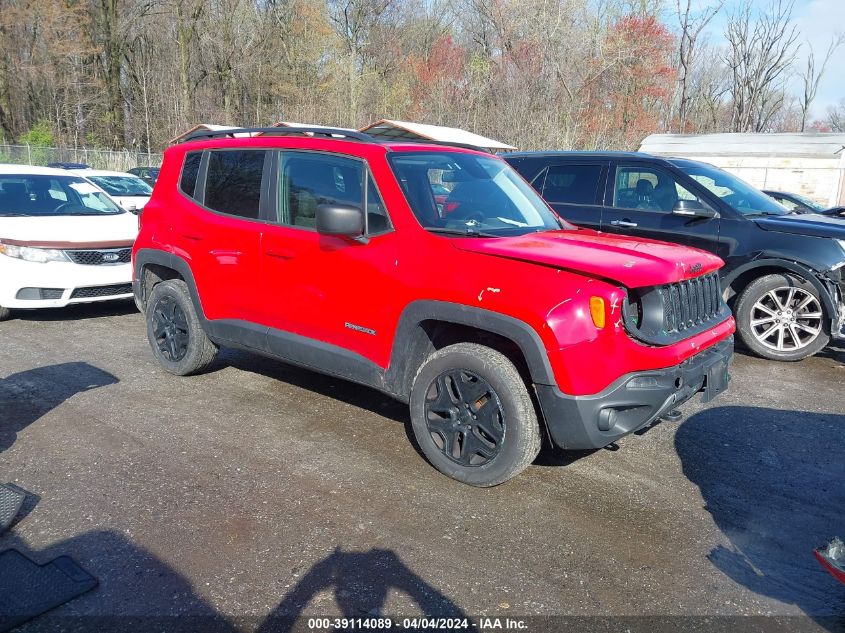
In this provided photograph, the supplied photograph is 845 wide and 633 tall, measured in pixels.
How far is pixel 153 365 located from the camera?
5965 millimetres

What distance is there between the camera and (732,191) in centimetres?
720

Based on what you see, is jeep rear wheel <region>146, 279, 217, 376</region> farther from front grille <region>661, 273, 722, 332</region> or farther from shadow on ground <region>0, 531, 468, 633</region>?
front grille <region>661, 273, 722, 332</region>

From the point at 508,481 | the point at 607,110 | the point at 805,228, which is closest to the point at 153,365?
the point at 508,481

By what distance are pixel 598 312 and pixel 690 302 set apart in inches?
34.1

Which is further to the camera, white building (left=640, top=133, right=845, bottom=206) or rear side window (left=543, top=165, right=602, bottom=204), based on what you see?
white building (left=640, top=133, right=845, bottom=206)

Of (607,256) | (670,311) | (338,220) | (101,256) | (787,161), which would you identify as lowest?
(101,256)

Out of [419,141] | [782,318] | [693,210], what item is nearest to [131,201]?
[419,141]

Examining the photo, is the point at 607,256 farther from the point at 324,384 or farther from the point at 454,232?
the point at 324,384

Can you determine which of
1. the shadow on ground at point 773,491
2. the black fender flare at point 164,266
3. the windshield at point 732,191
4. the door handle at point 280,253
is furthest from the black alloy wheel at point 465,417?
the windshield at point 732,191

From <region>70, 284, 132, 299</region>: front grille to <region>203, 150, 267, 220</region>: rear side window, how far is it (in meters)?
2.97

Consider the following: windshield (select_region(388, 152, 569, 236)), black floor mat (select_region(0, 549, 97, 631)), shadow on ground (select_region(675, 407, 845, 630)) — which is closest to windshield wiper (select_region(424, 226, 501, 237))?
windshield (select_region(388, 152, 569, 236))

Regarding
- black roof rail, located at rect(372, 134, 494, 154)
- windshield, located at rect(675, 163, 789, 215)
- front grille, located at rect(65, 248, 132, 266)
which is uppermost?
black roof rail, located at rect(372, 134, 494, 154)

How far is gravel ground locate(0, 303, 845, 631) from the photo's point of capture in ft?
9.36

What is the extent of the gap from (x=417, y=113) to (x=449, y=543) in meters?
31.7
